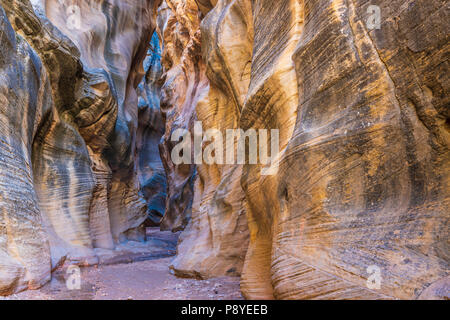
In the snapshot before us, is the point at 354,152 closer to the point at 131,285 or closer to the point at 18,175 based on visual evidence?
the point at 131,285

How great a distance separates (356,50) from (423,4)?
0.72 meters

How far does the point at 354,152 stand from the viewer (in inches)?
135

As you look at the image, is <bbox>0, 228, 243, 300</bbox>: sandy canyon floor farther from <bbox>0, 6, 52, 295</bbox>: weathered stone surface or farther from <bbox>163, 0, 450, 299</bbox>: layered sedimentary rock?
<bbox>163, 0, 450, 299</bbox>: layered sedimentary rock

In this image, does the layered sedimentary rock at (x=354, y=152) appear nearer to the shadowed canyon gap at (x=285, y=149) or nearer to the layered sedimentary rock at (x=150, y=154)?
the shadowed canyon gap at (x=285, y=149)

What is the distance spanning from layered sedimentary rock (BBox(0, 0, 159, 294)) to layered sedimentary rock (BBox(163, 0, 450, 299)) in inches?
142

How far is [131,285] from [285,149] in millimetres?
3880

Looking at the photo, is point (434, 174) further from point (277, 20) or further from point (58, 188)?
point (58, 188)

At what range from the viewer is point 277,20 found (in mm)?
5234

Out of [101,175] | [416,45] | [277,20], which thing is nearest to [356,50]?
[416,45]

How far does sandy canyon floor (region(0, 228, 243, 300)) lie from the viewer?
5070 millimetres

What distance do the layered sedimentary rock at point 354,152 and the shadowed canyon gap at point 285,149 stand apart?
0.01m

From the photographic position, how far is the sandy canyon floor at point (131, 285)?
16.6ft

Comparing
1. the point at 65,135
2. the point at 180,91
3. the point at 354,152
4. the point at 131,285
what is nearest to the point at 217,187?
the point at 131,285

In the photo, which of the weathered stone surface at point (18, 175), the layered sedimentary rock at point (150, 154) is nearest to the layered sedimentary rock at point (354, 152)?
the weathered stone surface at point (18, 175)
